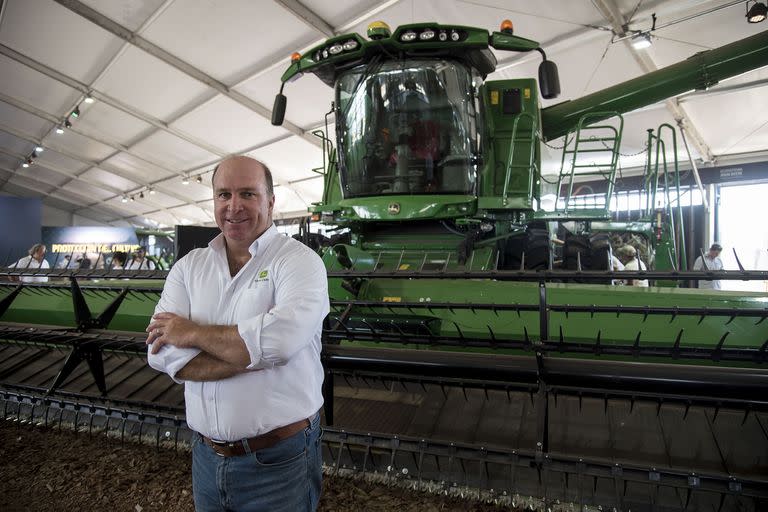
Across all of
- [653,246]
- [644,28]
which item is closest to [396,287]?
[653,246]

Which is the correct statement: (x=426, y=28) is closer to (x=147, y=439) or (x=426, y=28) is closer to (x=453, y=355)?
(x=453, y=355)

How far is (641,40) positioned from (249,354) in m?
7.89

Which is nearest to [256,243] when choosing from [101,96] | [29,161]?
[101,96]

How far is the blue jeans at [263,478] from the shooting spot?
1.34 m

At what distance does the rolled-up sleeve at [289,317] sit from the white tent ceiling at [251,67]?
24.1 ft

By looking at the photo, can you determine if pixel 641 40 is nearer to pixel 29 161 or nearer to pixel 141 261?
pixel 141 261

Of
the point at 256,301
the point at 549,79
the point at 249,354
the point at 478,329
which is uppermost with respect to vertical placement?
the point at 549,79

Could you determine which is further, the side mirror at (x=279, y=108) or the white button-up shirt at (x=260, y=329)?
the side mirror at (x=279, y=108)

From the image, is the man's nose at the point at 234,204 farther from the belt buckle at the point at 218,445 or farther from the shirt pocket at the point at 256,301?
the belt buckle at the point at 218,445

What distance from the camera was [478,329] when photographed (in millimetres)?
2758

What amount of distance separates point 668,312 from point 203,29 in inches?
382

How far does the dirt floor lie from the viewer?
2363 mm

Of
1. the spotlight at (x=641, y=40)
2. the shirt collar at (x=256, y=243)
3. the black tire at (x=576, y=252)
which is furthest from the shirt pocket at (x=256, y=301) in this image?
the spotlight at (x=641, y=40)

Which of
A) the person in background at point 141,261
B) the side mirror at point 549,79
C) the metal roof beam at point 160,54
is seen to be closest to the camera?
the side mirror at point 549,79
